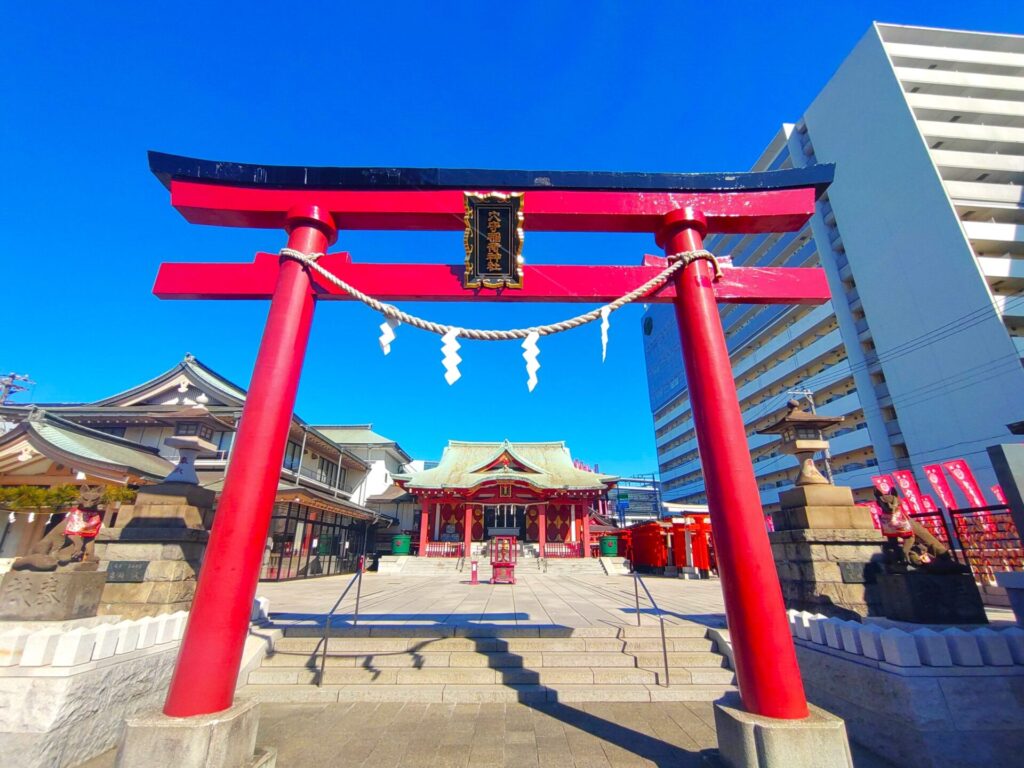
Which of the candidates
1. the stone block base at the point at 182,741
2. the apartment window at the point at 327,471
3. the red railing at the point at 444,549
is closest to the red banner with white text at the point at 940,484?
the red railing at the point at 444,549

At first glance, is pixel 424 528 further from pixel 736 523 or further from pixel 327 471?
pixel 736 523

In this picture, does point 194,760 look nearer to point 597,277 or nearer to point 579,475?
point 597,277

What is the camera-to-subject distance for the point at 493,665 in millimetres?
5254

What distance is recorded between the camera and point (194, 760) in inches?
100

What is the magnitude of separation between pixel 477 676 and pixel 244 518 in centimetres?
347

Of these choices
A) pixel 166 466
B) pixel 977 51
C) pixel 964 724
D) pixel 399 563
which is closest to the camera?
pixel 964 724

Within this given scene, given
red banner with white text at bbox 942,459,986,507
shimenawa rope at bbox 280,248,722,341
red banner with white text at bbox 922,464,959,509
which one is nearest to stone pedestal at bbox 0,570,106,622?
shimenawa rope at bbox 280,248,722,341

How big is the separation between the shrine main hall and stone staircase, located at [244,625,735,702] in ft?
57.8

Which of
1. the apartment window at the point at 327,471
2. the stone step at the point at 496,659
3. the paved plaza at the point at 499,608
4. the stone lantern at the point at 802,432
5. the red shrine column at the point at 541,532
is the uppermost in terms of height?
the apartment window at the point at 327,471

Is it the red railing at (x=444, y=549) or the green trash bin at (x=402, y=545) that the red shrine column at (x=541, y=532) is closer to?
the red railing at (x=444, y=549)

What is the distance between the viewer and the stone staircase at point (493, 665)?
4.76 metres

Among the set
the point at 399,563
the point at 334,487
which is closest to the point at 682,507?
the point at 399,563

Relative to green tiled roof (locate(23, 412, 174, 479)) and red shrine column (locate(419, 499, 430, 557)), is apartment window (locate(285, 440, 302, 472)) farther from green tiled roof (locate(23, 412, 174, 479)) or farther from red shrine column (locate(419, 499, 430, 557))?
red shrine column (locate(419, 499, 430, 557))

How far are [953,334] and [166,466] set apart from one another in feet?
124
